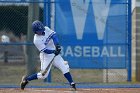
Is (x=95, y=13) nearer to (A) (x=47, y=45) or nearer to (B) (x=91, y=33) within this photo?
(B) (x=91, y=33)

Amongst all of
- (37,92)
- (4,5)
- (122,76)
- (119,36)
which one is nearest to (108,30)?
(119,36)

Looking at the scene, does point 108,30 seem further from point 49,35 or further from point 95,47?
point 49,35

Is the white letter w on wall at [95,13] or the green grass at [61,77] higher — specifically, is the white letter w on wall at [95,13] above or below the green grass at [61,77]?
above

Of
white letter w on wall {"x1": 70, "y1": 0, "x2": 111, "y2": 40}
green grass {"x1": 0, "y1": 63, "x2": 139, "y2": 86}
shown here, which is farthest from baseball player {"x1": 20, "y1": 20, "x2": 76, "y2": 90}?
white letter w on wall {"x1": 70, "y1": 0, "x2": 111, "y2": 40}

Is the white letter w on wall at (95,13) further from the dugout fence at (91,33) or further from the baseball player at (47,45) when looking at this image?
the baseball player at (47,45)

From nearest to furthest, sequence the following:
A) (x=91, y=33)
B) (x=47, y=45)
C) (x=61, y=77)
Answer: (x=47, y=45) < (x=91, y=33) < (x=61, y=77)

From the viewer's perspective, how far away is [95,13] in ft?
48.8

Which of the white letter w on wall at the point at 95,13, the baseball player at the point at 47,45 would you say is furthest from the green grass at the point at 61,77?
the baseball player at the point at 47,45

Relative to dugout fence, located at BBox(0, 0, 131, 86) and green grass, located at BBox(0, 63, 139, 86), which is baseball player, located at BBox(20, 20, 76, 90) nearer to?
green grass, located at BBox(0, 63, 139, 86)

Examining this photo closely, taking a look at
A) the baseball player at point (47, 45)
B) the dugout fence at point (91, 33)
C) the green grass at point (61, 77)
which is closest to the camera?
the baseball player at point (47, 45)

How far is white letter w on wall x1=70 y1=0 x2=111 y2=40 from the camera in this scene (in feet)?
48.6

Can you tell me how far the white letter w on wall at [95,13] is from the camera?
14.8 meters

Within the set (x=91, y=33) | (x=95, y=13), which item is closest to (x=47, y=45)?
(x=91, y=33)

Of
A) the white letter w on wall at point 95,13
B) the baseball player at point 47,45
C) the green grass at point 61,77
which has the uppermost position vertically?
the white letter w on wall at point 95,13
